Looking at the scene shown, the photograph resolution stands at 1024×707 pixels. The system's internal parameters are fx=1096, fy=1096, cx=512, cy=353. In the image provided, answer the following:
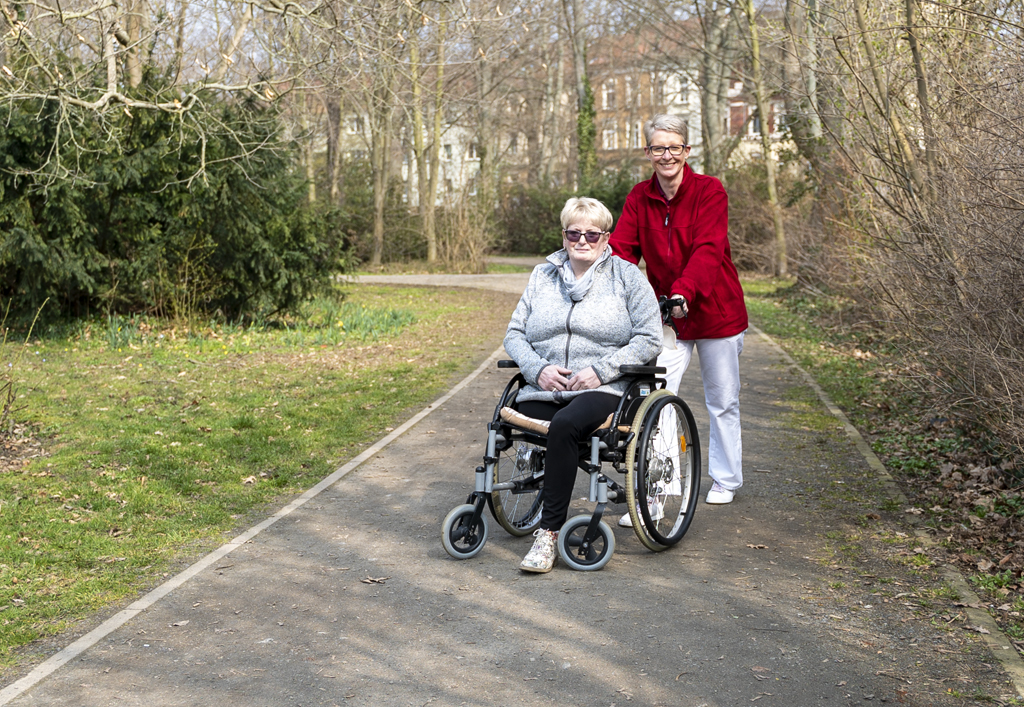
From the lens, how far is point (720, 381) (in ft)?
19.8

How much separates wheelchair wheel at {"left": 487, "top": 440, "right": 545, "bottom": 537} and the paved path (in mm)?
131

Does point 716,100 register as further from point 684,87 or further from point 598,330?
point 598,330

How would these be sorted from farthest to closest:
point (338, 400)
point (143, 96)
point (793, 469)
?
point (143, 96) → point (338, 400) → point (793, 469)

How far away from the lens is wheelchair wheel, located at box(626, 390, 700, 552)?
5082 mm

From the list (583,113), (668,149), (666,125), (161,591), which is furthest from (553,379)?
(583,113)

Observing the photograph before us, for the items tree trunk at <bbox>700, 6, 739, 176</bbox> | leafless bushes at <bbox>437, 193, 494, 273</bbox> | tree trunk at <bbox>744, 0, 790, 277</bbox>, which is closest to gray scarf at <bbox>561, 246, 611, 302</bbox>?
tree trunk at <bbox>744, 0, 790, 277</bbox>

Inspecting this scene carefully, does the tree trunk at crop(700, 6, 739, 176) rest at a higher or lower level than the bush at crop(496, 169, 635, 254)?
higher

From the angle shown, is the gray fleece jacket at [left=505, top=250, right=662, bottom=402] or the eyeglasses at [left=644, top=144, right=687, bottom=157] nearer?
the gray fleece jacket at [left=505, top=250, right=662, bottom=402]

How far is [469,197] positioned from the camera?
31.3 m

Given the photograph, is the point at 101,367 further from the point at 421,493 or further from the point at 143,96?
the point at 421,493

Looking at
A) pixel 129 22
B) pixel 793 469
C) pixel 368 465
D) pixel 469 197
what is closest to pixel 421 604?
pixel 368 465

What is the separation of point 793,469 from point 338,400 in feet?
15.2

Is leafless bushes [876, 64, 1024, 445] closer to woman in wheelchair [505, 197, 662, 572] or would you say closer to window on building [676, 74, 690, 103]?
woman in wheelchair [505, 197, 662, 572]

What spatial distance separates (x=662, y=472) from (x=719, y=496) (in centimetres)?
96
